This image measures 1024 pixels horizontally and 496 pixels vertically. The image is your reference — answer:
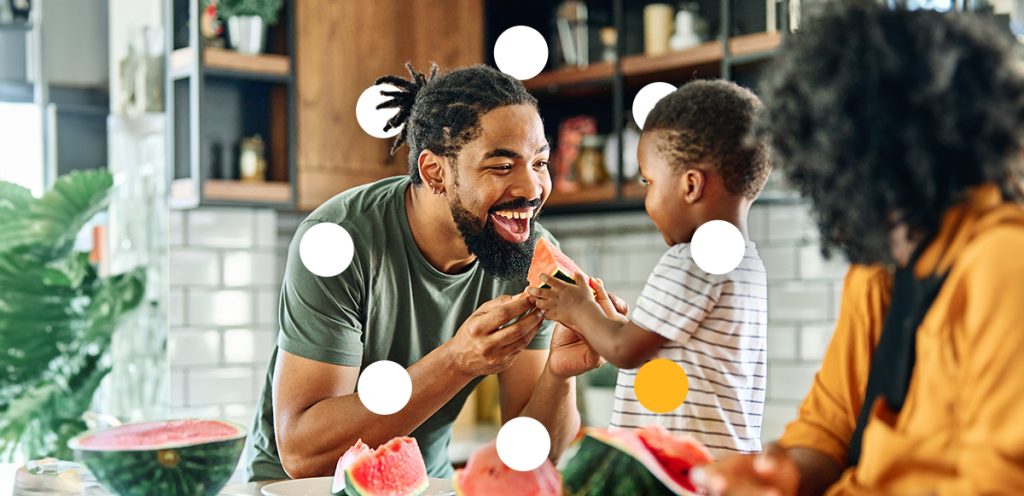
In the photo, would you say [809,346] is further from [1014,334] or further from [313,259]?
[1014,334]

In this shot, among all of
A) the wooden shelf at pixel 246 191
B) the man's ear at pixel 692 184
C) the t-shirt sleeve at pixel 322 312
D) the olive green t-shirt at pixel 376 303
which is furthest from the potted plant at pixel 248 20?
the man's ear at pixel 692 184

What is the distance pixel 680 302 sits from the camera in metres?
1.18

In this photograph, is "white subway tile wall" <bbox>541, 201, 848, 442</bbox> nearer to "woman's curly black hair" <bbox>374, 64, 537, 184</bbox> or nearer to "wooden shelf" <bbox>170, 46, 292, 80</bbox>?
"wooden shelf" <bbox>170, 46, 292, 80</bbox>

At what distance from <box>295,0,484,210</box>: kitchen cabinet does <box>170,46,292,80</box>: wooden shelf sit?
81mm

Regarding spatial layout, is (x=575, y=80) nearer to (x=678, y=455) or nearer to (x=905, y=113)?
(x=678, y=455)

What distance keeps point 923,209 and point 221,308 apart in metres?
2.92

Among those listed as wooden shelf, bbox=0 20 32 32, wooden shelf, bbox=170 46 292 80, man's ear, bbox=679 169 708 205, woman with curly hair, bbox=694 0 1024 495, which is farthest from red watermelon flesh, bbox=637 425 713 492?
wooden shelf, bbox=0 20 32 32

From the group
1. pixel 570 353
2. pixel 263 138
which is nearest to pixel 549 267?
pixel 570 353

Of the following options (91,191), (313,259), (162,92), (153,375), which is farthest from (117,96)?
(313,259)

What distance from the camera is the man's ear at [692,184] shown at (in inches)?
47.0

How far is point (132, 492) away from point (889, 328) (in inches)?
30.7

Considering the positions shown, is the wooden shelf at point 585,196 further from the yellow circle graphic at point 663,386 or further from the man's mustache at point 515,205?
the yellow circle graphic at point 663,386

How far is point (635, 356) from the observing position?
118cm

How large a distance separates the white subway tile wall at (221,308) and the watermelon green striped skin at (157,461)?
2181mm
